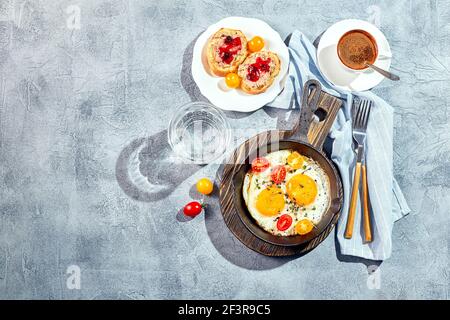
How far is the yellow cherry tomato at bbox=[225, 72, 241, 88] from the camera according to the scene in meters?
2.60

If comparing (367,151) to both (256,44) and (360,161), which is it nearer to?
(360,161)

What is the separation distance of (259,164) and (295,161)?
188 millimetres

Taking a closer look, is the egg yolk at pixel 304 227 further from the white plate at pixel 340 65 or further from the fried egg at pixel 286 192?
the white plate at pixel 340 65

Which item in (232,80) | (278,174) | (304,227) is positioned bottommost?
(304,227)

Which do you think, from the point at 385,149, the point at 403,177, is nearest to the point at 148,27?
the point at 385,149

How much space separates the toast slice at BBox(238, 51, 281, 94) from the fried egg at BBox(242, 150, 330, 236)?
36 cm

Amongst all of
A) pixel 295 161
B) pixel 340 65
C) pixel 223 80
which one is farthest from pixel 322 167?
pixel 223 80

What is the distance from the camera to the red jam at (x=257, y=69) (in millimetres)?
2578

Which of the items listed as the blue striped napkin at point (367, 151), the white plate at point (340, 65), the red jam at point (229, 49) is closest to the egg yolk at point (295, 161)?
the blue striped napkin at point (367, 151)

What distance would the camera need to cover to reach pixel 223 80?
2666 millimetres

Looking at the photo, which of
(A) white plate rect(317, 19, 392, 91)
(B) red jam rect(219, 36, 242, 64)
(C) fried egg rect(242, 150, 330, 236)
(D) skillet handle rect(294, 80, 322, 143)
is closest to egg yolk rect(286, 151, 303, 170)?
(C) fried egg rect(242, 150, 330, 236)

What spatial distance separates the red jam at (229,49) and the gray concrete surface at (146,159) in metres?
0.28

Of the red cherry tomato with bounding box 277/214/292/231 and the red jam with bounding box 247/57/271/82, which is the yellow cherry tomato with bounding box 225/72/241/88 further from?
the red cherry tomato with bounding box 277/214/292/231
